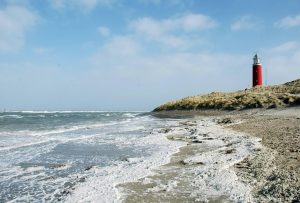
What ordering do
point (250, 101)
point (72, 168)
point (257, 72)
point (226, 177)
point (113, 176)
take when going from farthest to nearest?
point (257, 72), point (250, 101), point (72, 168), point (113, 176), point (226, 177)

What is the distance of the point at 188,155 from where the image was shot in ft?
41.7

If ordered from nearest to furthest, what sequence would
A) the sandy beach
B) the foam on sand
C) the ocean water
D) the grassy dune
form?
the sandy beach < the foam on sand < the ocean water < the grassy dune

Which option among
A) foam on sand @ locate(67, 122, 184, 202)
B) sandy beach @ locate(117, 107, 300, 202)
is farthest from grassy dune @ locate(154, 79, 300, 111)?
foam on sand @ locate(67, 122, 184, 202)

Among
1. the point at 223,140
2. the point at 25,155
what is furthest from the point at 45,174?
the point at 223,140

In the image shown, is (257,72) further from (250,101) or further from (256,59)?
(250,101)

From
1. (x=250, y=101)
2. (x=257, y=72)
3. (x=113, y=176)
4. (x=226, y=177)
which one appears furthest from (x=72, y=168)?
(x=257, y=72)

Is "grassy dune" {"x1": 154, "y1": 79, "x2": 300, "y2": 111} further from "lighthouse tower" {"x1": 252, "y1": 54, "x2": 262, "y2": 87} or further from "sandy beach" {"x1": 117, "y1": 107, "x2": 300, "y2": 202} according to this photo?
"sandy beach" {"x1": 117, "y1": 107, "x2": 300, "y2": 202}

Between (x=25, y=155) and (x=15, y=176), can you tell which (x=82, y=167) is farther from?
(x=25, y=155)

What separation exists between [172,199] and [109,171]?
3325 mm

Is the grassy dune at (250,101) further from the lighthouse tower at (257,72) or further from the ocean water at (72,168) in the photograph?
the ocean water at (72,168)

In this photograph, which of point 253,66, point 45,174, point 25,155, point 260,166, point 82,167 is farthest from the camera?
point 253,66

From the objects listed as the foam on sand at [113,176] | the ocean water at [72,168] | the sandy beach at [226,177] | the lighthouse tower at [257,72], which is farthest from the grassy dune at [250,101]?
the foam on sand at [113,176]

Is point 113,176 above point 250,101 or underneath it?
underneath

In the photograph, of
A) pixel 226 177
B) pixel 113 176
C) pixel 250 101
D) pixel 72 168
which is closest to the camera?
pixel 226 177
